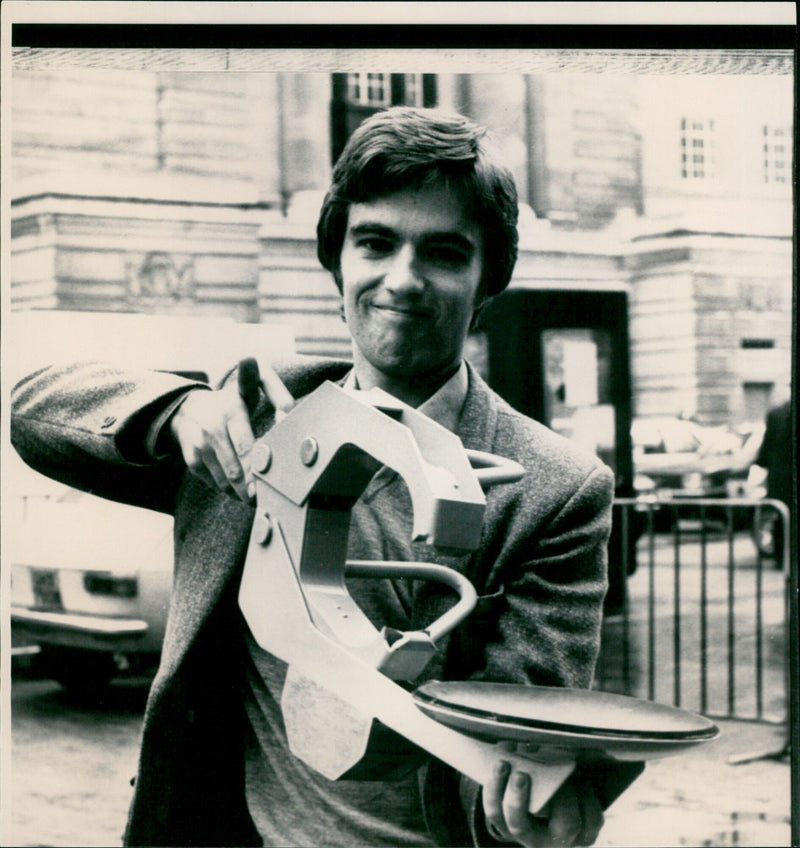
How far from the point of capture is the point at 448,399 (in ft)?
4.57

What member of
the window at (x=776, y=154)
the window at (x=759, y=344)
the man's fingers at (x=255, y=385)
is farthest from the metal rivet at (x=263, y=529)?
the window at (x=776, y=154)

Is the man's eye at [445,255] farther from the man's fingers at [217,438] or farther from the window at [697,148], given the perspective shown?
the window at [697,148]

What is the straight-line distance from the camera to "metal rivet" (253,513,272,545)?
4.04 ft

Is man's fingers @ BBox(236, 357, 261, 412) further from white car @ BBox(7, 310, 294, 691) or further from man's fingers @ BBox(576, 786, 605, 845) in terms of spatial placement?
man's fingers @ BBox(576, 786, 605, 845)

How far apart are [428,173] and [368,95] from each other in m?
0.26

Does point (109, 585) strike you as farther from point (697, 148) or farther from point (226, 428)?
point (697, 148)

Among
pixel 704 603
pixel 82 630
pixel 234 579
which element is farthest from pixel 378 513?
pixel 704 603

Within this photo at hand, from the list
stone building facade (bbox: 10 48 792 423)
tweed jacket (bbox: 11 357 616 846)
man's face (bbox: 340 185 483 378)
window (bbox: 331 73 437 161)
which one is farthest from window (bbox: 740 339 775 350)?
window (bbox: 331 73 437 161)

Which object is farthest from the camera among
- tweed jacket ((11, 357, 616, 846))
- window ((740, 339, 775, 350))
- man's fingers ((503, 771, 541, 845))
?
window ((740, 339, 775, 350))

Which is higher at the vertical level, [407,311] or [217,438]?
[407,311]

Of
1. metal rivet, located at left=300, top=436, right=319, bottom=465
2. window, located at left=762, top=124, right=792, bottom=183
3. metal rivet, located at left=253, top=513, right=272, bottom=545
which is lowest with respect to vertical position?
metal rivet, located at left=253, top=513, right=272, bottom=545

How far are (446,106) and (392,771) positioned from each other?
88cm

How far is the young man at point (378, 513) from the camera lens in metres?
1.32

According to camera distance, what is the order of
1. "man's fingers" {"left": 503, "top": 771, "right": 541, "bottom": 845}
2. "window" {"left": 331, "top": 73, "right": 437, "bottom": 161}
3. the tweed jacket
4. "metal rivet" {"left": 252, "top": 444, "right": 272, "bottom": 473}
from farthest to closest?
"window" {"left": 331, "top": 73, "right": 437, "bottom": 161}, the tweed jacket, "metal rivet" {"left": 252, "top": 444, "right": 272, "bottom": 473}, "man's fingers" {"left": 503, "top": 771, "right": 541, "bottom": 845}
